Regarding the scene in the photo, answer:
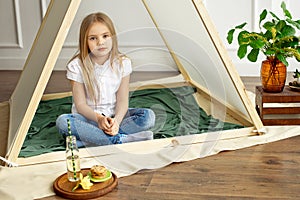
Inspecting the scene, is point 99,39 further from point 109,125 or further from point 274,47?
point 274,47

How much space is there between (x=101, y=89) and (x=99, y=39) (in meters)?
0.21

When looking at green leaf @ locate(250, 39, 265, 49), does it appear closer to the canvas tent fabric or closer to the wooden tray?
the canvas tent fabric

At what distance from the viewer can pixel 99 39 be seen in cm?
216

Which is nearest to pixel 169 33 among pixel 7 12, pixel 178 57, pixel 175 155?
pixel 178 57

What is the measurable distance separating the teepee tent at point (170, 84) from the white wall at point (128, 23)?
0.14 meters

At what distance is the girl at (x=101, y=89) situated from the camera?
2.16 metres

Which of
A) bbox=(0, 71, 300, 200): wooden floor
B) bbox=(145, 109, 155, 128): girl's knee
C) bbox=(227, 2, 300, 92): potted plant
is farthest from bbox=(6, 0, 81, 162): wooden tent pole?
bbox=(227, 2, 300, 92): potted plant

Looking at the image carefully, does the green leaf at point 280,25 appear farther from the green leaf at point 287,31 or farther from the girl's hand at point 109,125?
the girl's hand at point 109,125

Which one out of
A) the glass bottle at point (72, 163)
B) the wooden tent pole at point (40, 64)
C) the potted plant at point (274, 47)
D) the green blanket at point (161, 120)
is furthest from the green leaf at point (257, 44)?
the glass bottle at point (72, 163)

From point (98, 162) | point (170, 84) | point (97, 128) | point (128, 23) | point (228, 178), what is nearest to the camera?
point (228, 178)

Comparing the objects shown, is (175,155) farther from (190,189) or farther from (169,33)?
Answer: (169,33)

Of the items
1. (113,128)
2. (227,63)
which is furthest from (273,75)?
(113,128)

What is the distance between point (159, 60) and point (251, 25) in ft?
4.06

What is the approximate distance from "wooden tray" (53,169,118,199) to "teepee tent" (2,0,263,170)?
21 centimetres
